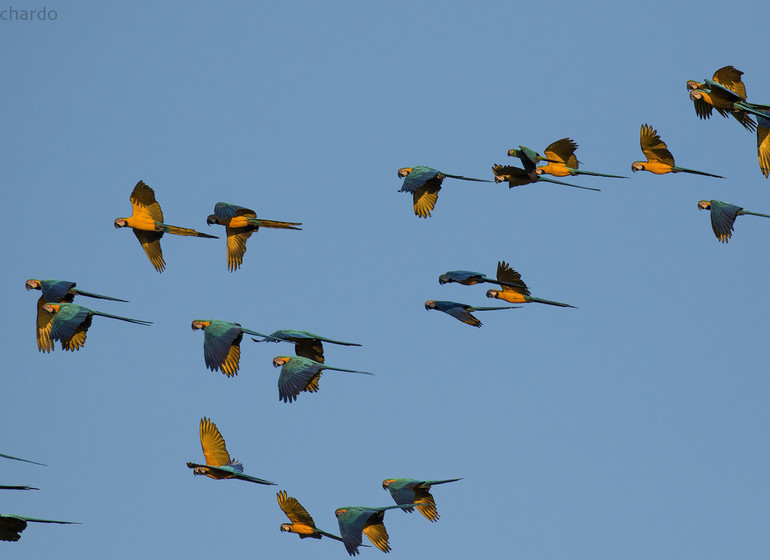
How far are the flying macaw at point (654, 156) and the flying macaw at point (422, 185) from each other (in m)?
5.49

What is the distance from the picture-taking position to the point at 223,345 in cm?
3061

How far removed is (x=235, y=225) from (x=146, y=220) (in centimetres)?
259

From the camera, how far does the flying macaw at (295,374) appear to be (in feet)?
99.8

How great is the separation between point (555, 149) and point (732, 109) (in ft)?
16.4

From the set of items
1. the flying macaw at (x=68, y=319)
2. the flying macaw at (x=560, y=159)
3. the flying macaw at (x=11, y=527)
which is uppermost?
the flying macaw at (x=560, y=159)

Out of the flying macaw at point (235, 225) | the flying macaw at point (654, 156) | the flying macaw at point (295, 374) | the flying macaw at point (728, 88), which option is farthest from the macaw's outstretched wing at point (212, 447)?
the flying macaw at point (728, 88)

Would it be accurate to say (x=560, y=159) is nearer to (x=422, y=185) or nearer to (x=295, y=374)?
(x=422, y=185)

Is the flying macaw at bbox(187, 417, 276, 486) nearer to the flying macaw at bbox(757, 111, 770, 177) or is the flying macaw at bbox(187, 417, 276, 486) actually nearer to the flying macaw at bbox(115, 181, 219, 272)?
the flying macaw at bbox(115, 181, 219, 272)

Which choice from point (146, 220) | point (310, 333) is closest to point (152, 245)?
point (146, 220)

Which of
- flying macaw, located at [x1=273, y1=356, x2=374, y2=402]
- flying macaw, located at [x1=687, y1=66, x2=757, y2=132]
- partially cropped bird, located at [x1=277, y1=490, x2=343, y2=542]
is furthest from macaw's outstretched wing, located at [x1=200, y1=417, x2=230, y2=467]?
flying macaw, located at [x1=687, y1=66, x2=757, y2=132]

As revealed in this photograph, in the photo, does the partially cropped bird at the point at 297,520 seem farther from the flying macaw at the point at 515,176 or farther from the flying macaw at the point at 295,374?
the flying macaw at the point at 515,176

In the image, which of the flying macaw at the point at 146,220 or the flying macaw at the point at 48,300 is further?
the flying macaw at the point at 146,220

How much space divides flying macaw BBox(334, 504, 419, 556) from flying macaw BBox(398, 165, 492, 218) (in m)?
8.66

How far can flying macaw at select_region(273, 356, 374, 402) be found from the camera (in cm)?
3041
